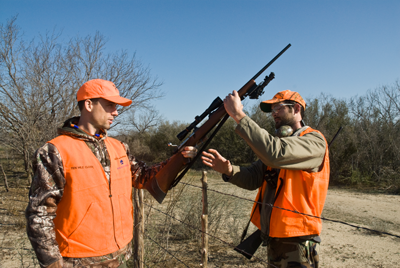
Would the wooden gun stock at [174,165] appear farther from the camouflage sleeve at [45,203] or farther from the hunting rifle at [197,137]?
the camouflage sleeve at [45,203]

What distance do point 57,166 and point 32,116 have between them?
10.0m

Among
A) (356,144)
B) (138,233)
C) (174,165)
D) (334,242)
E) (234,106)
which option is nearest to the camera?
(234,106)

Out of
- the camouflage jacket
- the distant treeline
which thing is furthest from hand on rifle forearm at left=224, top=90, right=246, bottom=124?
the distant treeline

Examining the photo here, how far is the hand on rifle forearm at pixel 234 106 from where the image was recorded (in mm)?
2178

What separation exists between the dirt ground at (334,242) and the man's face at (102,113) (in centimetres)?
265

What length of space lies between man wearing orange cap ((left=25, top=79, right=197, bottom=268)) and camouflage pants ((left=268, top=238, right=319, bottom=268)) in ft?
4.06

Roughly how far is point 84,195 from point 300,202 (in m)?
1.64

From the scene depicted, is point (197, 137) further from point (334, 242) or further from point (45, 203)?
point (334, 242)

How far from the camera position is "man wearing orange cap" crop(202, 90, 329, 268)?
197cm

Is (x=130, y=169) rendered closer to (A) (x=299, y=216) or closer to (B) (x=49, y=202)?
(B) (x=49, y=202)

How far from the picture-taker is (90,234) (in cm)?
181

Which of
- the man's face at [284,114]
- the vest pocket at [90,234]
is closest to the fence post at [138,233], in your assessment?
the vest pocket at [90,234]

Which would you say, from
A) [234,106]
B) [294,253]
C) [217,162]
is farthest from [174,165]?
[294,253]

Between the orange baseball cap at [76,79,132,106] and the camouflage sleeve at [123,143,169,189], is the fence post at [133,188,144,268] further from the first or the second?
the orange baseball cap at [76,79,132,106]
